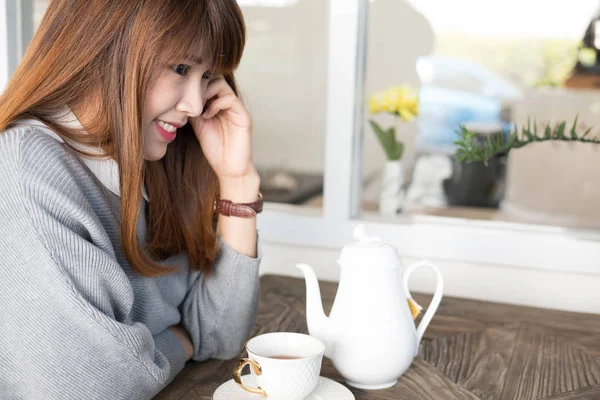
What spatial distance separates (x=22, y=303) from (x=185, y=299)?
0.39 metres

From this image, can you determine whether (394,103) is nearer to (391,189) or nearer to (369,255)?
(391,189)

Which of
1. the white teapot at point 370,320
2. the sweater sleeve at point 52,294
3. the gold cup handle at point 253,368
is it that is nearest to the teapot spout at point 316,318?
the white teapot at point 370,320

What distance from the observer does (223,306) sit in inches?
46.3

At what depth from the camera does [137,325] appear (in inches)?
36.5

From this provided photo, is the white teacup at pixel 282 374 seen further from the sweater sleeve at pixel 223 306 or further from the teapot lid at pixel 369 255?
the sweater sleeve at pixel 223 306

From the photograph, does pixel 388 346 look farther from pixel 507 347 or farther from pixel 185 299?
pixel 185 299

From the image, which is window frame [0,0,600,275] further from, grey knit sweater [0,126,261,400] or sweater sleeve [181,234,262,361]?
grey knit sweater [0,126,261,400]

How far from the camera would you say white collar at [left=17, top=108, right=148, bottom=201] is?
3.05ft

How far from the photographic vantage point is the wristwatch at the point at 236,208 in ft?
3.89

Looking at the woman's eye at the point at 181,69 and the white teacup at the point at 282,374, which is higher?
the woman's eye at the point at 181,69

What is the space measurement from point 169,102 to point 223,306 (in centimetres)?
37

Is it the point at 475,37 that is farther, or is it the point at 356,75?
the point at 475,37

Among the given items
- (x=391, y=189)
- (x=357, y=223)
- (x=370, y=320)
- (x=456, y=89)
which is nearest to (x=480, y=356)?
(x=370, y=320)

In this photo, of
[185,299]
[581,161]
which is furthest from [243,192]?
[581,161]
